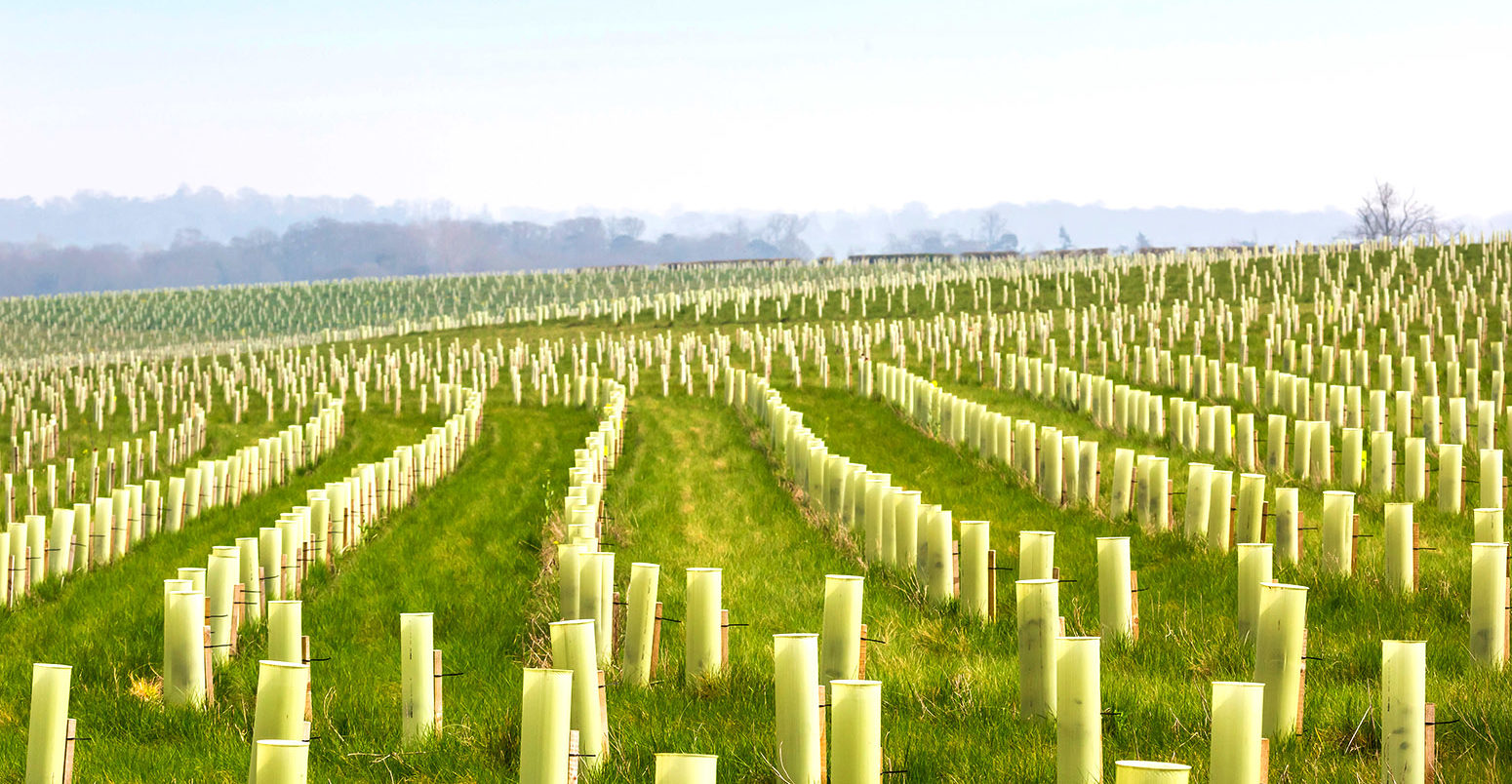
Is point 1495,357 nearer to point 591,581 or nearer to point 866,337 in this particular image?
point 866,337

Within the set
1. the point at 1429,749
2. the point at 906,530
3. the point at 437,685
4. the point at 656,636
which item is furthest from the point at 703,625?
the point at 906,530

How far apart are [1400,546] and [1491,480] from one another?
11.2 feet

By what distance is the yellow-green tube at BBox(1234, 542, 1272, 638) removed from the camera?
6.11 meters

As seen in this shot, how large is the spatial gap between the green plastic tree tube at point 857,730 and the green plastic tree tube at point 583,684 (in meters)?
0.95

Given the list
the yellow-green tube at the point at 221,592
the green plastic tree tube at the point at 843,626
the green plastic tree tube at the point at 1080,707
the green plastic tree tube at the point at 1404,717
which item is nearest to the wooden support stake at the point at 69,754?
the yellow-green tube at the point at 221,592

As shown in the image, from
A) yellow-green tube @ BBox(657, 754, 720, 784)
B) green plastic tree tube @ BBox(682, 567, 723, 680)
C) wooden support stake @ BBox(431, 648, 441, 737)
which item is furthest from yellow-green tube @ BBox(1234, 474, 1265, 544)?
yellow-green tube @ BBox(657, 754, 720, 784)

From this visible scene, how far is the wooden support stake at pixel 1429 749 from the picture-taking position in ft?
14.1

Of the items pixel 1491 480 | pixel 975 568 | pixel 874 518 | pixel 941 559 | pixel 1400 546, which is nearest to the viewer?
pixel 975 568

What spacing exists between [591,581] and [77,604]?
Answer: 5.33 metres

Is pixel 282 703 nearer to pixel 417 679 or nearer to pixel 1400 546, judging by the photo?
pixel 417 679

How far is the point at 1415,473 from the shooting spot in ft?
36.6

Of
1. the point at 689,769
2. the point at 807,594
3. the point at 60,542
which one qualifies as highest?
the point at 689,769

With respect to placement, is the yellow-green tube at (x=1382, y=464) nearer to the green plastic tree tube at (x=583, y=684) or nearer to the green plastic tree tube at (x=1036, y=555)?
the green plastic tree tube at (x=1036, y=555)

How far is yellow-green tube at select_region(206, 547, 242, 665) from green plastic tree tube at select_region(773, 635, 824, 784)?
3975 millimetres
